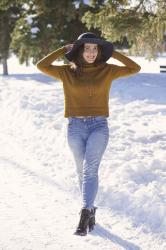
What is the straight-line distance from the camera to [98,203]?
6.34 metres

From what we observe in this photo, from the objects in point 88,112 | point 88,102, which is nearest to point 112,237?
point 88,112

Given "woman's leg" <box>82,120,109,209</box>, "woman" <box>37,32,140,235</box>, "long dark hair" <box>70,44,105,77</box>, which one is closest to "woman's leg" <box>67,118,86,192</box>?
"woman" <box>37,32,140,235</box>

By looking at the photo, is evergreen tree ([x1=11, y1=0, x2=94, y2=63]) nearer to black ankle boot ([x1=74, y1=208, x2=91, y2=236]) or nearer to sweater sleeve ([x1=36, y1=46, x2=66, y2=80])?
sweater sleeve ([x1=36, y1=46, x2=66, y2=80])

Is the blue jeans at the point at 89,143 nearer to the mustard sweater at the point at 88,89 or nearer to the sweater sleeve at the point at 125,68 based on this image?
the mustard sweater at the point at 88,89

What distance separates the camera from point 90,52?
5.16 meters

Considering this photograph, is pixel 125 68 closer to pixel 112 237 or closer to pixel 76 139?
pixel 76 139

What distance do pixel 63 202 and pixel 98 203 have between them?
1.48ft

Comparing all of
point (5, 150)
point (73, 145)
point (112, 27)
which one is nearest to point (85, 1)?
point (112, 27)

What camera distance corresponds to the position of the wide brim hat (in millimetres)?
5137

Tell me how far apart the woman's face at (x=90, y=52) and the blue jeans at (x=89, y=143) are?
0.61 metres

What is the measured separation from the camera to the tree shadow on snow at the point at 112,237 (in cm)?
491

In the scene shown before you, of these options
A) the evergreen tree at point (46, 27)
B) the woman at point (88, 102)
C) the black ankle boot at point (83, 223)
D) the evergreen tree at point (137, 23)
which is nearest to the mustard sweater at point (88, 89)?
the woman at point (88, 102)

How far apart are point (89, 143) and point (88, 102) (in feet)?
1.42

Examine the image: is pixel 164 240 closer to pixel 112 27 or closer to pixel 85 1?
pixel 112 27
